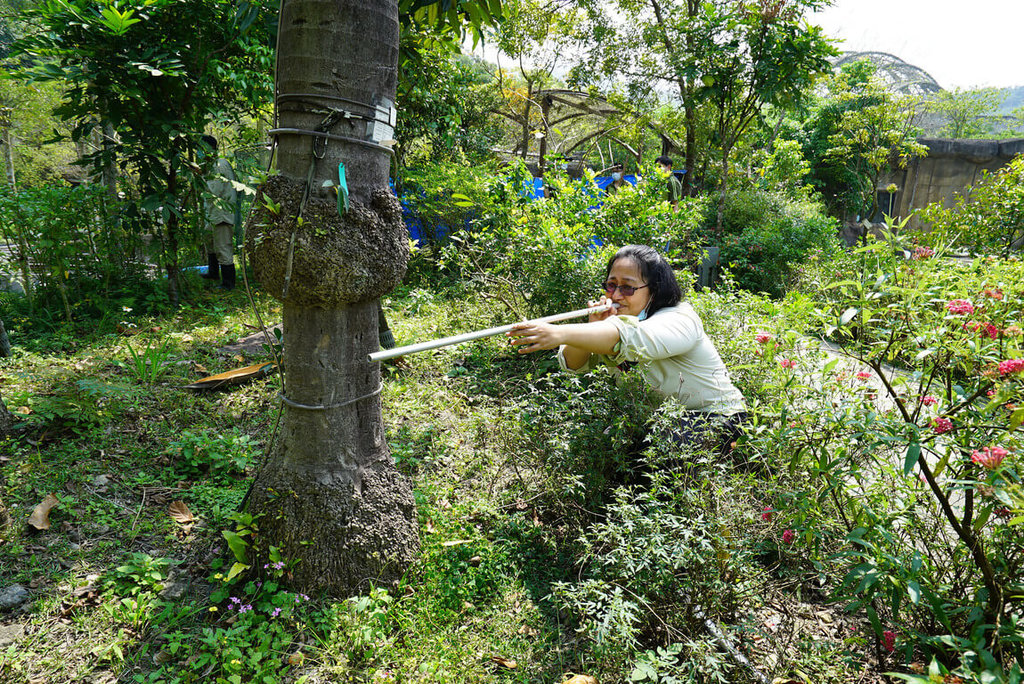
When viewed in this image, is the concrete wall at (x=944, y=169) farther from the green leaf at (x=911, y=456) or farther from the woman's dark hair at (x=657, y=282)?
the green leaf at (x=911, y=456)

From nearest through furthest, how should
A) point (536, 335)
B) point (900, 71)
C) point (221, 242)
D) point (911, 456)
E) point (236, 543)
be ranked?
point (911, 456) → point (236, 543) → point (536, 335) → point (221, 242) → point (900, 71)

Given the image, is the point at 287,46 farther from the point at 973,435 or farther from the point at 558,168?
the point at 558,168

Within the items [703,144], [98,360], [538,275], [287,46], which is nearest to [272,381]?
[98,360]

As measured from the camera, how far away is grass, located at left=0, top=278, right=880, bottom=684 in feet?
5.92

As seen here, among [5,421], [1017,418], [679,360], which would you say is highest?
[1017,418]

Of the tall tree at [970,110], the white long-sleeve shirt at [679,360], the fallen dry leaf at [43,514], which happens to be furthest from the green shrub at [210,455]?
the tall tree at [970,110]

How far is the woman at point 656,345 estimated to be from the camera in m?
2.32

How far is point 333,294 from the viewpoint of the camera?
186 centimetres

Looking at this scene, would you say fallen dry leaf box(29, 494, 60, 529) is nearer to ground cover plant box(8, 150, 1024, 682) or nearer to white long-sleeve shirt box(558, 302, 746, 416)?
ground cover plant box(8, 150, 1024, 682)

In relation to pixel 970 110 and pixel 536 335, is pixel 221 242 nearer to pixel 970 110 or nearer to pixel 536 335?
pixel 536 335

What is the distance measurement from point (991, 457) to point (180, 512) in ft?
9.08

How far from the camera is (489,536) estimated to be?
244 centimetres

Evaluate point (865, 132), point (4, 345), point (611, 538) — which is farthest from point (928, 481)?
point (865, 132)

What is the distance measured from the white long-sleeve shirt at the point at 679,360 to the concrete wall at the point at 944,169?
18.1 meters
